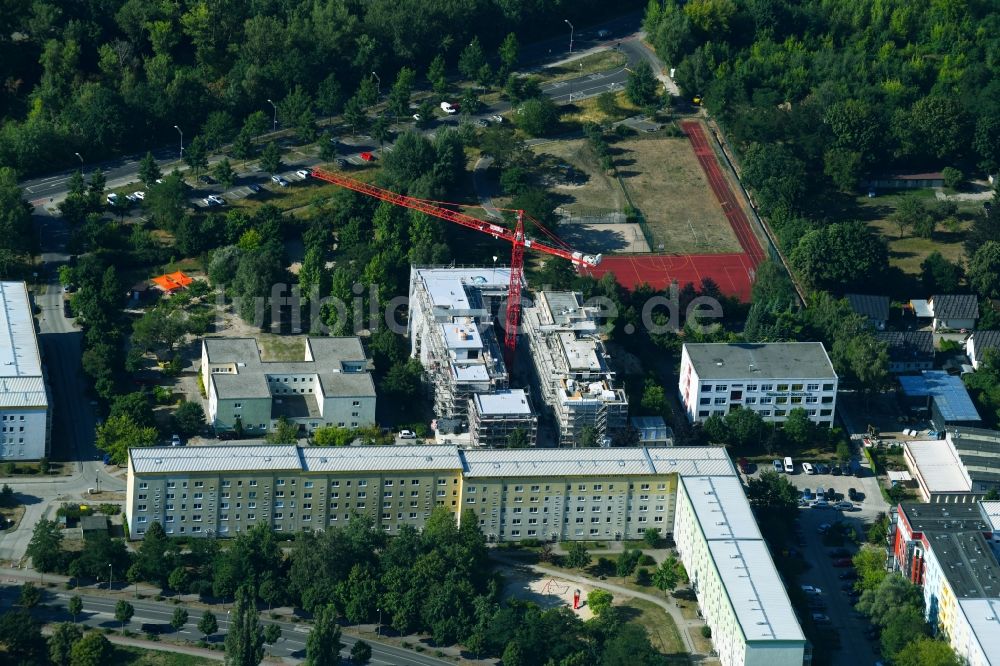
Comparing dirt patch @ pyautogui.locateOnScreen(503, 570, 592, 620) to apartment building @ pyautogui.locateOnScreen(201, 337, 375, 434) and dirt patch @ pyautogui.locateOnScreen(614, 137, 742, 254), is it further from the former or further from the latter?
dirt patch @ pyautogui.locateOnScreen(614, 137, 742, 254)

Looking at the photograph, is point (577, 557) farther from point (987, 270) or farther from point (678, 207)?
point (678, 207)

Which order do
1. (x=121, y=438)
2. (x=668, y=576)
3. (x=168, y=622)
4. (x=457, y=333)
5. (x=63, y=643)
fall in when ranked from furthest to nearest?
(x=457, y=333) → (x=121, y=438) → (x=668, y=576) → (x=168, y=622) → (x=63, y=643)

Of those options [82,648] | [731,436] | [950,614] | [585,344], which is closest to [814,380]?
[731,436]

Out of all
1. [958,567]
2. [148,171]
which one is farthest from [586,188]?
[958,567]

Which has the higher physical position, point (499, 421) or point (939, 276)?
point (499, 421)

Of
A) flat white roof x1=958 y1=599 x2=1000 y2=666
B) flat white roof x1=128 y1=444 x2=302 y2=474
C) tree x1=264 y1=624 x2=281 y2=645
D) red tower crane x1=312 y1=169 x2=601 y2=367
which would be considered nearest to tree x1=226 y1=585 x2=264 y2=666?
tree x1=264 y1=624 x2=281 y2=645

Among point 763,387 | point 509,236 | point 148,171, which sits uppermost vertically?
point 148,171

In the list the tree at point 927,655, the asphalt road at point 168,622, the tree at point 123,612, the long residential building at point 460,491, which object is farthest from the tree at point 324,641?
the tree at point 927,655
